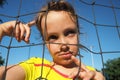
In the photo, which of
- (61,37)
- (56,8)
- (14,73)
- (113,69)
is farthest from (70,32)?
(113,69)

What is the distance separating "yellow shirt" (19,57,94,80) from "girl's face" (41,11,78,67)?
0.15 feet

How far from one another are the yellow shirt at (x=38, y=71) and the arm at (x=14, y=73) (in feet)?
0.11

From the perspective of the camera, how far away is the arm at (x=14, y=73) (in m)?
0.71

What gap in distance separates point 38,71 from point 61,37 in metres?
0.17

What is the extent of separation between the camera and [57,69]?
3.07ft

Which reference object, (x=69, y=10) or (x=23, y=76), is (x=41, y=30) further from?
(x=23, y=76)

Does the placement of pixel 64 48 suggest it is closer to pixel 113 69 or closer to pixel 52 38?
pixel 52 38

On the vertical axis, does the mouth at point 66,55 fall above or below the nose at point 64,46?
below

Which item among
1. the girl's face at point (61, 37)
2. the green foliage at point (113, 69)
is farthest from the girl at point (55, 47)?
the green foliage at point (113, 69)

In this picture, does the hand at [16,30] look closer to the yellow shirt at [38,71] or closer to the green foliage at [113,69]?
the yellow shirt at [38,71]

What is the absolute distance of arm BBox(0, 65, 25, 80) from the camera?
0.71m

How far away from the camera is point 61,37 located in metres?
0.89

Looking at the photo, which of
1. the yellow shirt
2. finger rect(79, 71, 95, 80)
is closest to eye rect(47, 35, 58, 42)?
the yellow shirt

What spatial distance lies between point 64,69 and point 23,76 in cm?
20
